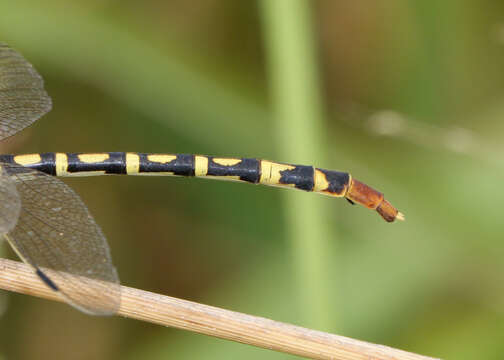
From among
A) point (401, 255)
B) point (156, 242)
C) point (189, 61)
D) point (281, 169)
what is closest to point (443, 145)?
point (401, 255)

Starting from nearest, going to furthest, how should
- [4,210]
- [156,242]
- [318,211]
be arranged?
[4,210], [318,211], [156,242]

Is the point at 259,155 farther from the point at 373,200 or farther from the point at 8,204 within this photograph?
the point at 8,204

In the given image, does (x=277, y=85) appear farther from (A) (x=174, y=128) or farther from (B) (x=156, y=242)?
(B) (x=156, y=242)

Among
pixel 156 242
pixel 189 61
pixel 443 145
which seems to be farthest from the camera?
pixel 156 242

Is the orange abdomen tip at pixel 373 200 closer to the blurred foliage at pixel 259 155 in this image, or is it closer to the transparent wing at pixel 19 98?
the blurred foliage at pixel 259 155

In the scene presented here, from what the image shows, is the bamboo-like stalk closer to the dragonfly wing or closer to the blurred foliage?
the dragonfly wing

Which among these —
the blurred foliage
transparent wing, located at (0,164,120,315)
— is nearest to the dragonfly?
transparent wing, located at (0,164,120,315)

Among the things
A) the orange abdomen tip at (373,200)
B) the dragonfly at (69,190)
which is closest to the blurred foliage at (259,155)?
the dragonfly at (69,190)
